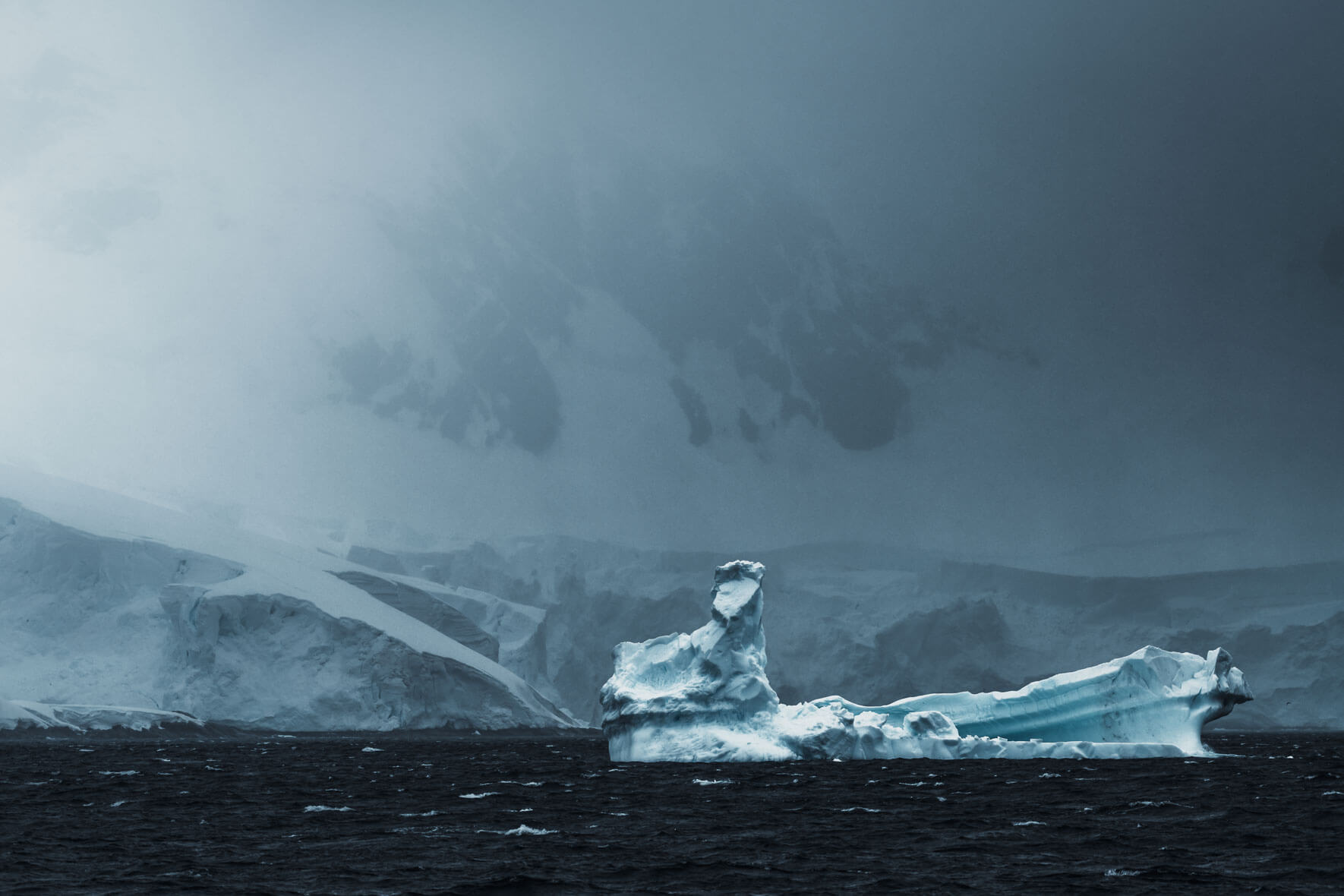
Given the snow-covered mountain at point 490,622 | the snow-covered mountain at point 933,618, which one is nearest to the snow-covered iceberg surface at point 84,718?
the snow-covered mountain at point 490,622

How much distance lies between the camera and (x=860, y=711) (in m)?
34.9

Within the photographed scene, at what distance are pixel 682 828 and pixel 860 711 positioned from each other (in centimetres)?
1760

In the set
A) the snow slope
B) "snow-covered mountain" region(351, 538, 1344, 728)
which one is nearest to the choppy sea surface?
the snow slope

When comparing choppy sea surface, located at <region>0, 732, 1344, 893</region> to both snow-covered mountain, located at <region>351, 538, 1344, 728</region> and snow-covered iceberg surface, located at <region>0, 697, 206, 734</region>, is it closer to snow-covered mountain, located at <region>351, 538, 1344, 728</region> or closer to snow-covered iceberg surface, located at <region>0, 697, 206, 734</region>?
snow-covered iceberg surface, located at <region>0, 697, 206, 734</region>

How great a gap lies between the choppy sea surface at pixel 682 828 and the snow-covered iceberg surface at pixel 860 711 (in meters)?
0.83

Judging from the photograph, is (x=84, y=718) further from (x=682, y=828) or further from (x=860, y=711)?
(x=682, y=828)

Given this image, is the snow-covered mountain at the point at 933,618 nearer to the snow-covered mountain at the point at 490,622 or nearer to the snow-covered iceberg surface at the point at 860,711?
the snow-covered mountain at the point at 490,622

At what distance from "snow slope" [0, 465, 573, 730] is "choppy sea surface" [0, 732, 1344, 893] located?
25.7 m

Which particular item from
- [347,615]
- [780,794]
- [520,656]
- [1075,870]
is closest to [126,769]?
[780,794]

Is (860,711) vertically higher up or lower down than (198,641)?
lower down

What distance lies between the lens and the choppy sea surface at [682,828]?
43.2ft

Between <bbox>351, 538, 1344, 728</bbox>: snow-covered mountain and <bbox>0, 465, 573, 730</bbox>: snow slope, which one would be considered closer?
<bbox>0, 465, 573, 730</bbox>: snow slope

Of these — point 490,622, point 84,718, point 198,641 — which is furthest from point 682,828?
point 490,622

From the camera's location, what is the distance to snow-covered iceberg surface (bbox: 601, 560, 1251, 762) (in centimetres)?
3275
